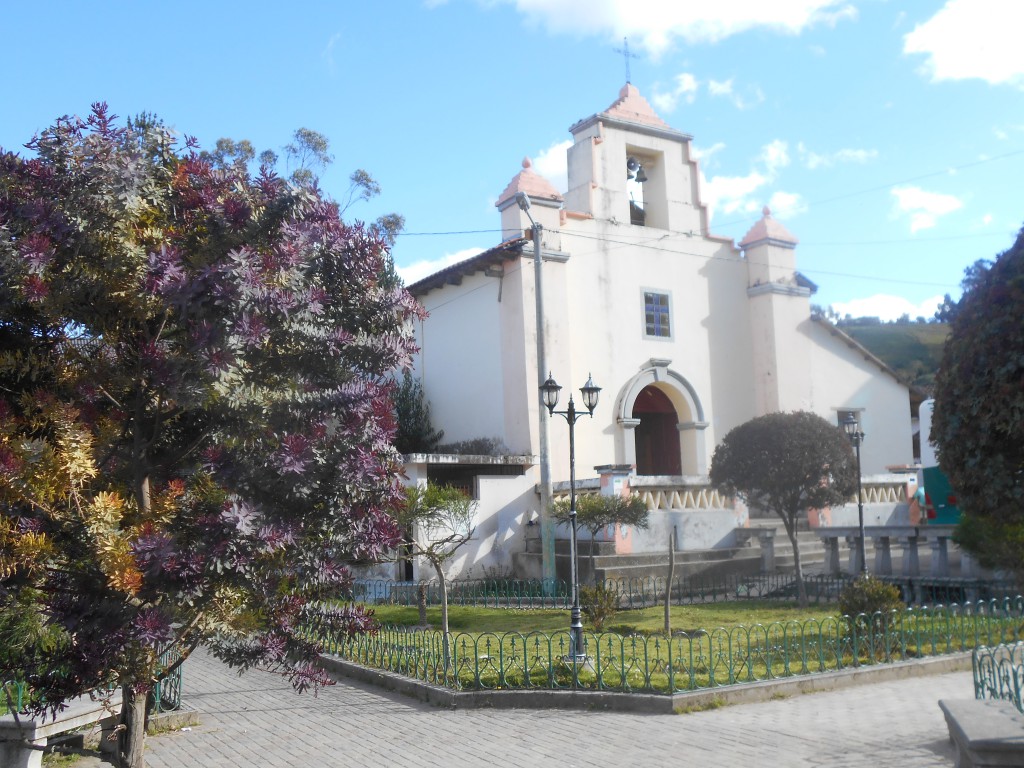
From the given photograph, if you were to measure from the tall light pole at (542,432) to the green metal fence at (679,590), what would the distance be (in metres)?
0.96

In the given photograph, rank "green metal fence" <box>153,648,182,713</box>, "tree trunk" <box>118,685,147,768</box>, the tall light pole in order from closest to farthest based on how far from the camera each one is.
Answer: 1. "tree trunk" <box>118,685,147,768</box>
2. "green metal fence" <box>153,648,182,713</box>
3. the tall light pole

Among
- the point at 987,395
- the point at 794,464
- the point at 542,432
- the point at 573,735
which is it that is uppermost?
the point at 542,432

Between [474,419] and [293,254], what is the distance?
1624cm

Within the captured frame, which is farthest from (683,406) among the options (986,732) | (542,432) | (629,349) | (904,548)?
(986,732)

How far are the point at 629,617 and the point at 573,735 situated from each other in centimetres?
597

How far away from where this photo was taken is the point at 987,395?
15.8 feet

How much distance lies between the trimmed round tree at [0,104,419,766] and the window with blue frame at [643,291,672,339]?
1717cm

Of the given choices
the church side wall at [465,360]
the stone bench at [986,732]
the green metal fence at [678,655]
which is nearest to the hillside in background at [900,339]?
the church side wall at [465,360]

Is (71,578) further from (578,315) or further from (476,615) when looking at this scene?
(578,315)

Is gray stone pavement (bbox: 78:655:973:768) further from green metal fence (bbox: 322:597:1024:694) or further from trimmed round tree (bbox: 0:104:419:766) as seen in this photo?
trimmed round tree (bbox: 0:104:419:766)

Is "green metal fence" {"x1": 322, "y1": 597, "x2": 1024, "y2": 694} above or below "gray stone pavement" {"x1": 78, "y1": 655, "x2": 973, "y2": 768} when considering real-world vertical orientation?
above

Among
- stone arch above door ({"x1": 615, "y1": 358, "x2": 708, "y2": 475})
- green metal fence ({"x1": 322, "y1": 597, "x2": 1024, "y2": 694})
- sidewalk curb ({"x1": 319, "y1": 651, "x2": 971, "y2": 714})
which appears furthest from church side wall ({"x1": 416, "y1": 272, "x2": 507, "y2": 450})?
sidewalk curb ({"x1": 319, "y1": 651, "x2": 971, "y2": 714})

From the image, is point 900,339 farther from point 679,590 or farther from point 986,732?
point 986,732

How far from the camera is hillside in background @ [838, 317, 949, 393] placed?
6844cm
